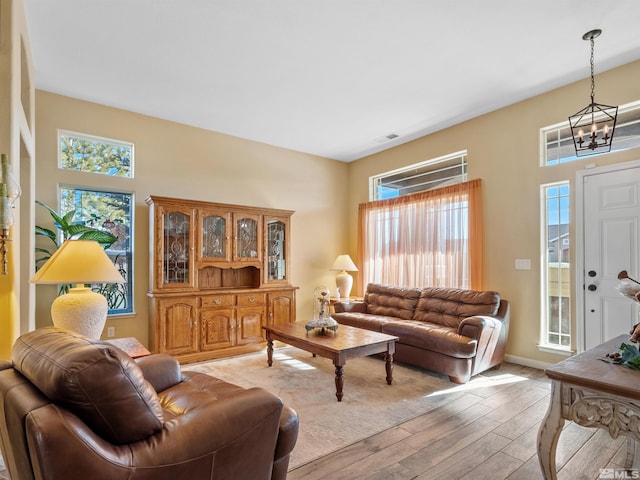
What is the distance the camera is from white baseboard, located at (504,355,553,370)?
390 cm

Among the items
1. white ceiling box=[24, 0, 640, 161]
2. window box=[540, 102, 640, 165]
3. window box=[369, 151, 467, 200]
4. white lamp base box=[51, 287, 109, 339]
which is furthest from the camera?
window box=[369, 151, 467, 200]

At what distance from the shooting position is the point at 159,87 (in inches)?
150

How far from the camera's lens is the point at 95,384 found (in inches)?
45.5

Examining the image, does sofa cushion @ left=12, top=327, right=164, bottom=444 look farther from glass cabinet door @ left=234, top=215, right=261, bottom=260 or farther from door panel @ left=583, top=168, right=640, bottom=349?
door panel @ left=583, top=168, right=640, bottom=349

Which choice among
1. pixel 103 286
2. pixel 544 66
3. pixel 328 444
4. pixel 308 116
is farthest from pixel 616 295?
pixel 103 286

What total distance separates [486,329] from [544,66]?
2.60 metres

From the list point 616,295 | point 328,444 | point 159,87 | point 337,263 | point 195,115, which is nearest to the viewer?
point 328,444

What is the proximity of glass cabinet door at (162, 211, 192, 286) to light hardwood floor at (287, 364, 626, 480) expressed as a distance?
9.44 ft

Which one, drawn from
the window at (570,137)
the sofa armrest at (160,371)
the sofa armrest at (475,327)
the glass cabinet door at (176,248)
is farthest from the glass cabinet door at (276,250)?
the window at (570,137)

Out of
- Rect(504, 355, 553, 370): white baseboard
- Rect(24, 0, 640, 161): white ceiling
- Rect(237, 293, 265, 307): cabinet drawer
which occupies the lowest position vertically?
Rect(504, 355, 553, 370): white baseboard

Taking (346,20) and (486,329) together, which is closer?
(346,20)

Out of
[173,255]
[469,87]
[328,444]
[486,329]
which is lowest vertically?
[328,444]

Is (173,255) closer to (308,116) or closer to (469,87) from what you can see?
(308,116)

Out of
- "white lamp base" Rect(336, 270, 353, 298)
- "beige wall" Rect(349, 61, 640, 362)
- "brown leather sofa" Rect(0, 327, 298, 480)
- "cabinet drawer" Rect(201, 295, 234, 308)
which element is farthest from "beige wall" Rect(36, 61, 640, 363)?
"brown leather sofa" Rect(0, 327, 298, 480)
